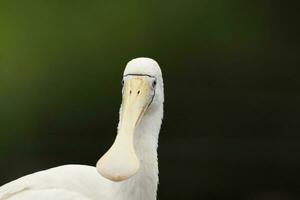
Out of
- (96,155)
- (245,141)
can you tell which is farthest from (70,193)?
(245,141)

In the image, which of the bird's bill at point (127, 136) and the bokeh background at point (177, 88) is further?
the bokeh background at point (177, 88)

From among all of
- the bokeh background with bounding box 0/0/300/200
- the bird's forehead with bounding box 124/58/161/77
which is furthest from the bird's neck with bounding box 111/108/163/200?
the bokeh background with bounding box 0/0/300/200

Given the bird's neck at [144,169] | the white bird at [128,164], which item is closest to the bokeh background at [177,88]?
the white bird at [128,164]

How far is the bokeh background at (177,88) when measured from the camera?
342 centimetres

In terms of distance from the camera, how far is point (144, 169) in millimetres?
1574

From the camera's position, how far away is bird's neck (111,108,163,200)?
5.14 feet

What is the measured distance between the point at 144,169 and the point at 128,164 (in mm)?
134

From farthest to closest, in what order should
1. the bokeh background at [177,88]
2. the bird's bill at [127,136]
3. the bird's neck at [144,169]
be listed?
1. the bokeh background at [177,88]
2. the bird's neck at [144,169]
3. the bird's bill at [127,136]

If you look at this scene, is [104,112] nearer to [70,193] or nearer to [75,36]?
[75,36]

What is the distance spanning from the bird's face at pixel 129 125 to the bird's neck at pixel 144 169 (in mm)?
55

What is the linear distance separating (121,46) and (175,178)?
78 centimetres

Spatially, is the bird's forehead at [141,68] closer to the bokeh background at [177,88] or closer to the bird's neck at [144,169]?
the bird's neck at [144,169]

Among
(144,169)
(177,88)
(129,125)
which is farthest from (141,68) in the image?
(177,88)

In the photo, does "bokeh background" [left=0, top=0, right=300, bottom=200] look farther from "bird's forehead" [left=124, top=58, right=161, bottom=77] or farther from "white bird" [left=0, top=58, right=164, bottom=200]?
"bird's forehead" [left=124, top=58, right=161, bottom=77]
